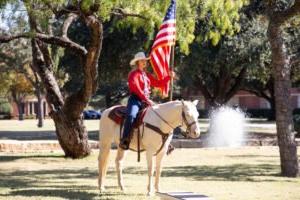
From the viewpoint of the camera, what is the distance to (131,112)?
11.0 m

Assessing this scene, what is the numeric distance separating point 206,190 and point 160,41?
3403mm

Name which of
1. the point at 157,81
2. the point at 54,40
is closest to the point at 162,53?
the point at 157,81

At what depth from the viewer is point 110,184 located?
42.2ft

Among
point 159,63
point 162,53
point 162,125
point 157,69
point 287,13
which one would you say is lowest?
point 162,125

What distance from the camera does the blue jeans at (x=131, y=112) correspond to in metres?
10.9

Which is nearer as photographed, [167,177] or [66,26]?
[167,177]

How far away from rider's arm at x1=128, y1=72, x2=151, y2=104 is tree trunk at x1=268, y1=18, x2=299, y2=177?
187 inches

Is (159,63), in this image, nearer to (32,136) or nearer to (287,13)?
(287,13)

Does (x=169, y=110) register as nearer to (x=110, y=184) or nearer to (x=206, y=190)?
(x=206, y=190)

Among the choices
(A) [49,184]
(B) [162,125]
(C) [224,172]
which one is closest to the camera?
(B) [162,125]

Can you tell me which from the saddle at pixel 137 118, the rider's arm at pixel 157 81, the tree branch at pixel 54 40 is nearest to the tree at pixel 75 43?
the tree branch at pixel 54 40

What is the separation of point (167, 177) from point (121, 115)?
11.6 feet

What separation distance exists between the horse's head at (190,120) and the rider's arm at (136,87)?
92 centimetres

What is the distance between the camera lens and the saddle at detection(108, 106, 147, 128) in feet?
36.0
